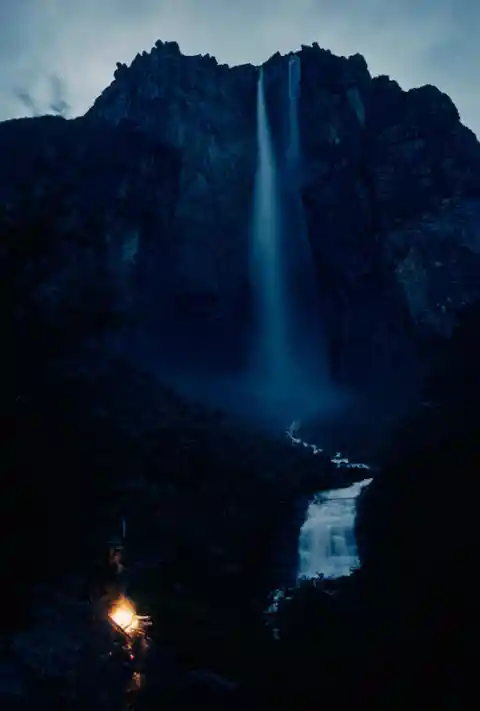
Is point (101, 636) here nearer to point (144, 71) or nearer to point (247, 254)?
point (247, 254)

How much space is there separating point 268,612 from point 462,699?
373 inches

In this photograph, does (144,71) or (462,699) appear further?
(144,71)

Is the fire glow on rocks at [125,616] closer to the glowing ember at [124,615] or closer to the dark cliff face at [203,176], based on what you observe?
the glowing ember at [124,615]

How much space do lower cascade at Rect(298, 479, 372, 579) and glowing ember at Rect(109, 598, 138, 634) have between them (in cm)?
734

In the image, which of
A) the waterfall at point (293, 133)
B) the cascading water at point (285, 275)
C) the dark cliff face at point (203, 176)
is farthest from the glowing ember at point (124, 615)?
the waterfall at point (293, 133)

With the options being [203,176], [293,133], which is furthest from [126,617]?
[293,133]

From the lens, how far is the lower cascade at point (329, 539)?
80.7 ft

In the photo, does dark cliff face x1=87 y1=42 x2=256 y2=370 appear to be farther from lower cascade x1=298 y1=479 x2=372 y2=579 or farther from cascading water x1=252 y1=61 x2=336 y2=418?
lower cascade x1=298 y1=479 x2=372 y2=579

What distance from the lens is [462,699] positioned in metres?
13.4

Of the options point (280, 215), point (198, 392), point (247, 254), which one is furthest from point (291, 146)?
point (198, 392)

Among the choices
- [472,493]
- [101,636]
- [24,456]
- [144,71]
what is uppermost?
[144,71]

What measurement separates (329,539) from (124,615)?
970 centimetres

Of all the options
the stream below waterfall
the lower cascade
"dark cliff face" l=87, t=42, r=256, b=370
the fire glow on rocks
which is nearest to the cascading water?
"dark cliff face" l=87, t=42, r=256, b=370

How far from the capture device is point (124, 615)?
2048cm
